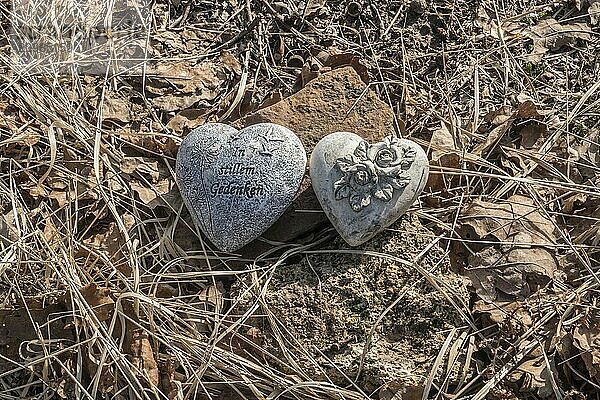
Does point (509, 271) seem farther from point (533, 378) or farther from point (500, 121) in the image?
point (500, 121)

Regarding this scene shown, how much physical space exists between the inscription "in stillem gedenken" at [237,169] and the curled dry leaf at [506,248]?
0.69 m

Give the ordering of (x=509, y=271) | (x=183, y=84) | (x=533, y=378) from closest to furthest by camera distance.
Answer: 1. (x=533, y=378)
2. (x=509, y=271)
3. (x=183, y=84)

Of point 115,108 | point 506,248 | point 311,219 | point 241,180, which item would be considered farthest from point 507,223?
point 115,108

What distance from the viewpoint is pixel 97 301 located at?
2.38 metres

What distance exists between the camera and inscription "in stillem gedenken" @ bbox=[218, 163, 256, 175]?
8.15 feet

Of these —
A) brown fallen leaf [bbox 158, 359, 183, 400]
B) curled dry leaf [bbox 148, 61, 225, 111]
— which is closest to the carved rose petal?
brown fallen leaf [bbox 158, 359, 183, 400]

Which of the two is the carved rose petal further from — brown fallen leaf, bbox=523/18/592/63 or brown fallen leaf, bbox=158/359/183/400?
brown fallen leaf, bbox=523/18/592/63

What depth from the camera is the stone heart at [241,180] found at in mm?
2480

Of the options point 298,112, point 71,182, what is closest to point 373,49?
point 298,112

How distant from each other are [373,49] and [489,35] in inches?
18.4

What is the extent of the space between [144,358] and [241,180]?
0.61m

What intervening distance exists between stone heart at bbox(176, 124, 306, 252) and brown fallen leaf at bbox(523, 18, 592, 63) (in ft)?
3.83

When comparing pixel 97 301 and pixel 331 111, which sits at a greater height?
pixel 331 111

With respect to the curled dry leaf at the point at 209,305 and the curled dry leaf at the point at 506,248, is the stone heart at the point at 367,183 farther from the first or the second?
the curled dry leaf at the point at 209,305
